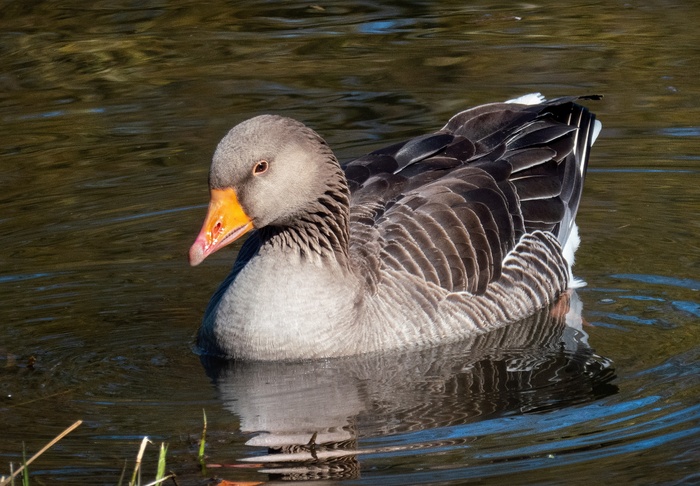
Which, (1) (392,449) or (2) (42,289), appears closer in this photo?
(1) (392,449)

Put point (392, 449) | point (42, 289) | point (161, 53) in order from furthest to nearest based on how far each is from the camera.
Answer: point (161, 53) < point (42, 289) < point (392, 449)

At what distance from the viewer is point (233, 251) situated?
38.4 ft

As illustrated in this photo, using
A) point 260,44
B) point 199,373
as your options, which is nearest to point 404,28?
point 260,44

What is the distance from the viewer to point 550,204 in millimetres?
10859

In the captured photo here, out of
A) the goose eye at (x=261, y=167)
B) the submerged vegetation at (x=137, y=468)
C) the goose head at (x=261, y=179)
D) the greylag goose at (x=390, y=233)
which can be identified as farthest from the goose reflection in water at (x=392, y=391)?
the goose eye at (x=261, y=167)

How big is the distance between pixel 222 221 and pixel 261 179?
15.6 inches

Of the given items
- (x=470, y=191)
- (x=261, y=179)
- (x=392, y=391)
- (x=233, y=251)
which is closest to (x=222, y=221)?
(x=261, y=179)

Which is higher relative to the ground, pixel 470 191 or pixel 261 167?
pixel 261 167

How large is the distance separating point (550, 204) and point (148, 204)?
13.1 ft

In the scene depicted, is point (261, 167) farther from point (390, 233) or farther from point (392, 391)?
point (392, 391)

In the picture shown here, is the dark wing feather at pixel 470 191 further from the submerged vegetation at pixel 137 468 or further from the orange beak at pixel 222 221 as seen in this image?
the submerged vegetation at pixel 137 468

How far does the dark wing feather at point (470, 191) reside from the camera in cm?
962

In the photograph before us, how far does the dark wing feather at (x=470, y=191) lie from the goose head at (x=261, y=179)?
0.88m

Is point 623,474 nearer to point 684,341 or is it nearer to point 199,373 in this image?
point 684,341
